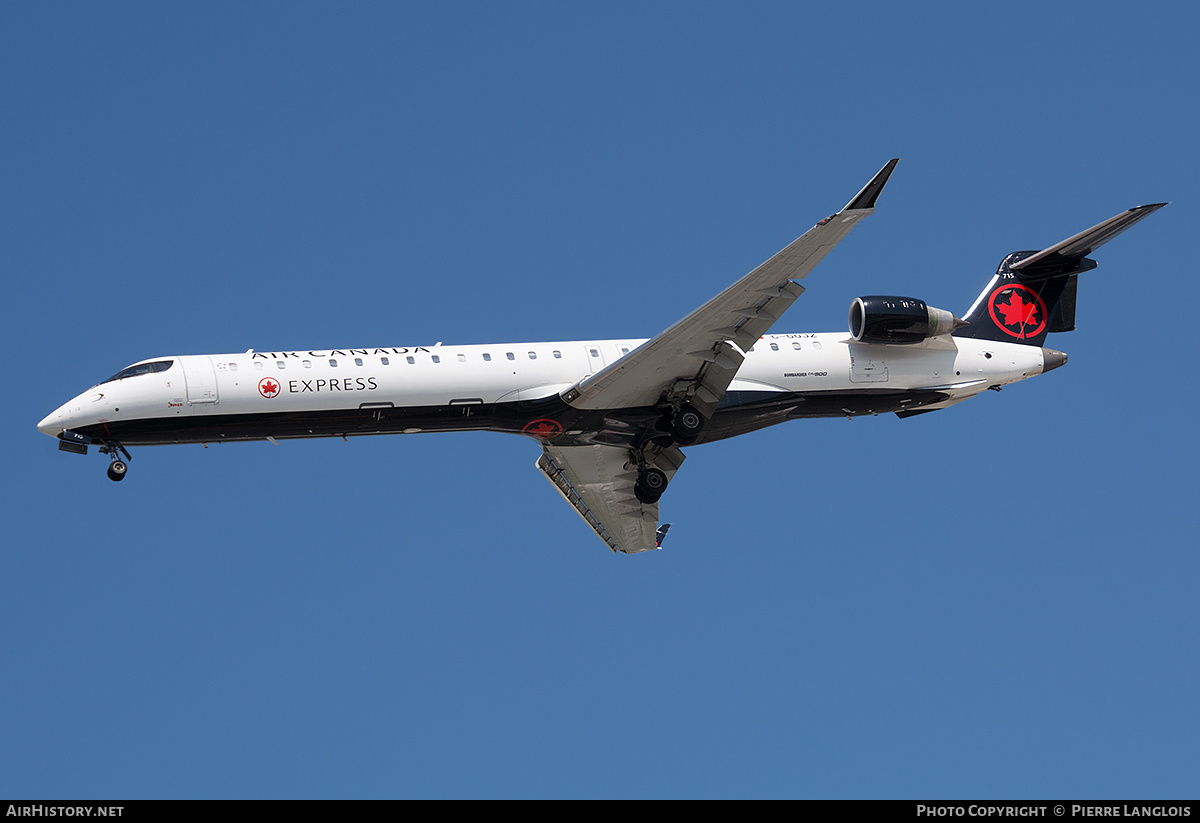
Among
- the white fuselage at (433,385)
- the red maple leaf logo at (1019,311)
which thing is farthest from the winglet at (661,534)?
the red maple leaf logo at (1019,311)

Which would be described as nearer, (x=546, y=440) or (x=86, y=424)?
(x=86, y=424)

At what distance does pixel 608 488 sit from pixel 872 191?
981cm

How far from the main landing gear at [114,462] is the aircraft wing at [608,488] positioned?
7.88 metres

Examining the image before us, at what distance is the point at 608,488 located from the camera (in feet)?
93.2

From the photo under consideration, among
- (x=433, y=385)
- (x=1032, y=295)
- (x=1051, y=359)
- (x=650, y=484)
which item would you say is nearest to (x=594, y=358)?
(x=433, y=385)
